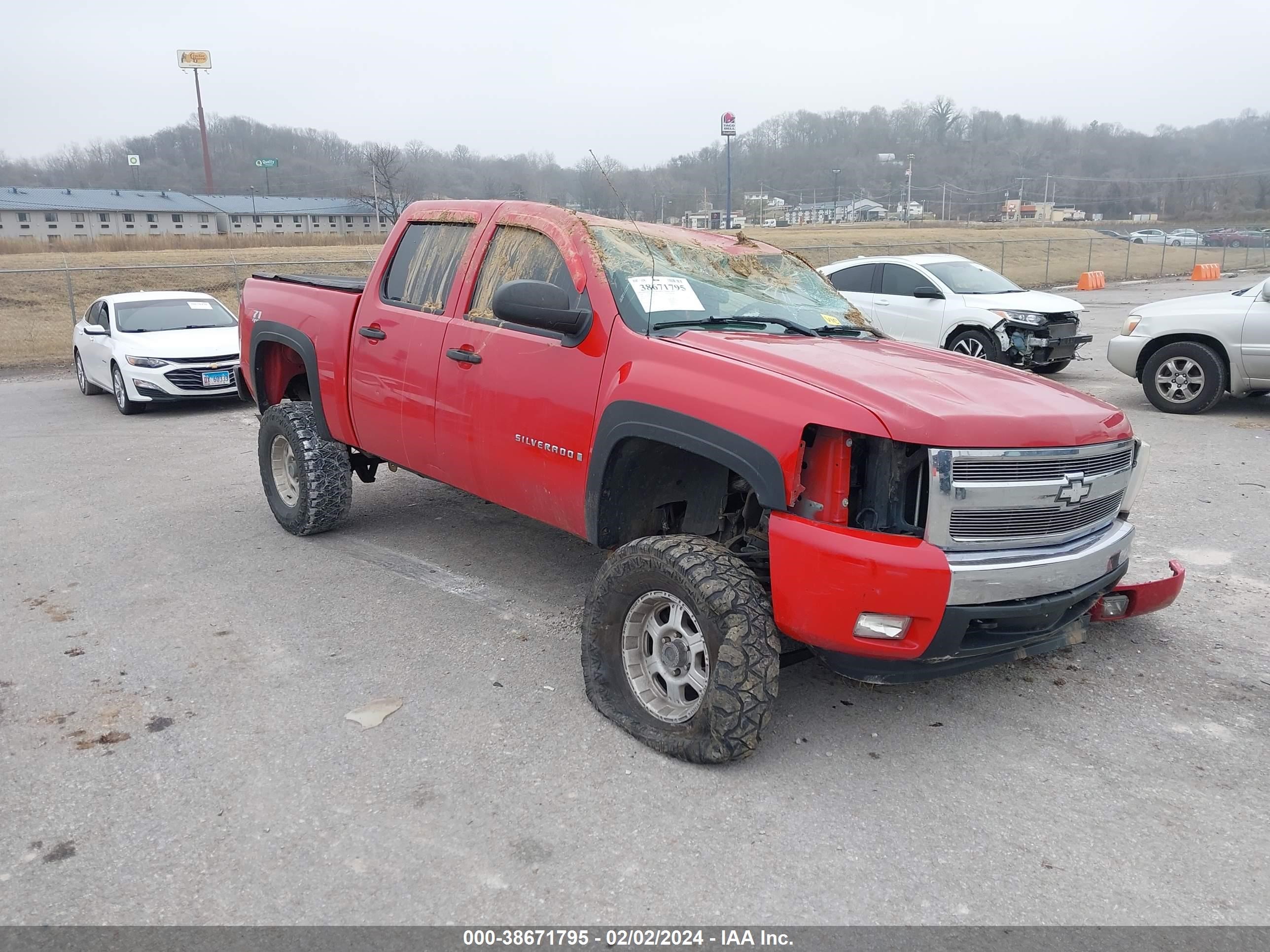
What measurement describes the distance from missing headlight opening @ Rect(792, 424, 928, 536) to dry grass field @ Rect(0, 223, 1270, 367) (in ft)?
37.8

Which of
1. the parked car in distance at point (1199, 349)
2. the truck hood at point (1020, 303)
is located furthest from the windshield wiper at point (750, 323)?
the truck hood at point (1020, 303)

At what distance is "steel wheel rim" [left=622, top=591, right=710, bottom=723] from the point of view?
3.67m

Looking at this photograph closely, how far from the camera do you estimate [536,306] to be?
3980mm

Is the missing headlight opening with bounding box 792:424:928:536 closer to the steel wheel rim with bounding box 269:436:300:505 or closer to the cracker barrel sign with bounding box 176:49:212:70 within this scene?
the steel wheel rim with bounding box 269:436:300:505

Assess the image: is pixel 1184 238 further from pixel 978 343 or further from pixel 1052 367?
pixel 978 343

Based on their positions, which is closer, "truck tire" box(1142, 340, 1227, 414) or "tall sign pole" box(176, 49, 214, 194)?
"truck tire" box(1142, 340, 1227, 414)

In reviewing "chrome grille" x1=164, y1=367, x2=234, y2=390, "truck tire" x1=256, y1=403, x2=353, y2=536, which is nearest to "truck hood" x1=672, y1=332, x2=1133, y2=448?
"truck tire" x1=256, y1=403, x2=353, y2=536

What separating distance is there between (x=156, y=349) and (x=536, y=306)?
9590mm

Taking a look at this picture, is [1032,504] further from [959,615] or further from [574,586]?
[574,586]

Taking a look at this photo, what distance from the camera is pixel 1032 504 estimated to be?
3.41m

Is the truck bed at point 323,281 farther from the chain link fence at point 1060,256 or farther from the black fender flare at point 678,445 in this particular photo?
the chain link fence at point 1060,256

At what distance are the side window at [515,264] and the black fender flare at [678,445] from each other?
87 centimetres

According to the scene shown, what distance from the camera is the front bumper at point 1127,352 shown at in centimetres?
1055
